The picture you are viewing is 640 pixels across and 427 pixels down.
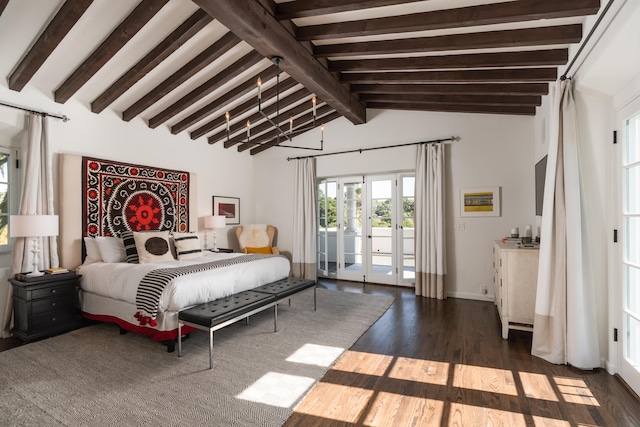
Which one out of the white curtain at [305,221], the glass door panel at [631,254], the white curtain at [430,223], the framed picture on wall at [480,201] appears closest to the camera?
→ the glass door panel at [631,254]

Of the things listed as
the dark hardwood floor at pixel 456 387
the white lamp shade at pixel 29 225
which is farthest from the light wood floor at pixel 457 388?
the white lamp shade at pixel 29 225

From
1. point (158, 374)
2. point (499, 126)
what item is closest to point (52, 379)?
point (158, 374)

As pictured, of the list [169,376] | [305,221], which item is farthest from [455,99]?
[169,376]

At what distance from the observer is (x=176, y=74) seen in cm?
372

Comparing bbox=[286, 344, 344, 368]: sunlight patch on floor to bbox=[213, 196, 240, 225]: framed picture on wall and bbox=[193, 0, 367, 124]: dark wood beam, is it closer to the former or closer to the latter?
bbox=[193, 0, 367, 124]: dark wood beam

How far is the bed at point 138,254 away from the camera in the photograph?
2.98 m

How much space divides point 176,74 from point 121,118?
1286 millimetres

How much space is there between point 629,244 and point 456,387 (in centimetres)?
167

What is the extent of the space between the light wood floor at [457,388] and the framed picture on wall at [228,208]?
12.2 ft

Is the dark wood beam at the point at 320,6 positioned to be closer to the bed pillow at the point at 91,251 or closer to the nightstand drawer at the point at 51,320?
the bed pillow at the point at 91,251

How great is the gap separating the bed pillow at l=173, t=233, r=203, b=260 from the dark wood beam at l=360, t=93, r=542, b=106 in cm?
336

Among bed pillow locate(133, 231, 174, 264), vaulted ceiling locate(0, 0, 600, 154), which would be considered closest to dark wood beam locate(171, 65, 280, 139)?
vaulted ceiling locate(0, 0, 600, 154)

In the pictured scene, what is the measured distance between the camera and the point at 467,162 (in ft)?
15.8

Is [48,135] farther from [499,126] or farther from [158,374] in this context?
[499,126]
